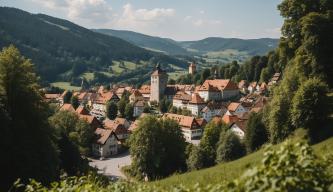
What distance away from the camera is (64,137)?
4247 centimetres

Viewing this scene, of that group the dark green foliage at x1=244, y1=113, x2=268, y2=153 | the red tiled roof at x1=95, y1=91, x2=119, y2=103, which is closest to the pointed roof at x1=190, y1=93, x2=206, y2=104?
the red tiled roof at x1=95, y1=91, x2=119, y2=103

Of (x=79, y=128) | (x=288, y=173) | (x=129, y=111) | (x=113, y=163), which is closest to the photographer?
(x=288, y=173)

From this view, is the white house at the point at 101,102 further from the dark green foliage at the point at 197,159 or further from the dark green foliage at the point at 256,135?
the dark green foliage at the point at 256,135

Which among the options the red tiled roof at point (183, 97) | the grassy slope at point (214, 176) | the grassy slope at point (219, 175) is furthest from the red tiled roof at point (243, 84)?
the grassy slope at point (214, 176)

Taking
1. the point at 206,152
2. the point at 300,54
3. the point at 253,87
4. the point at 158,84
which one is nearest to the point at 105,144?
the point at 206,152

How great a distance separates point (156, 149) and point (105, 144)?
897 inches

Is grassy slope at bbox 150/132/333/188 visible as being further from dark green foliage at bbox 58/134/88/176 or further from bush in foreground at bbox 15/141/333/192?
dark green foliage at bbox 58/134/88/176

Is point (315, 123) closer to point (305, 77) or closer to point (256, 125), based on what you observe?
point (305, 77)

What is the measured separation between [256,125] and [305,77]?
9846 mm

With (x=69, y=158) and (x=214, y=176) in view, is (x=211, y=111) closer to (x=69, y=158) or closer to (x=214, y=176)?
(x=69, y=158)

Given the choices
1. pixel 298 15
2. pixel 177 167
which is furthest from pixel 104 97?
pixel 298 15

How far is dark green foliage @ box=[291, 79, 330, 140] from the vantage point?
29.7 meters

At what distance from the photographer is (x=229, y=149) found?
137ft

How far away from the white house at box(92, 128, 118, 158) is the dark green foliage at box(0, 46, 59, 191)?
38288 millimetres
